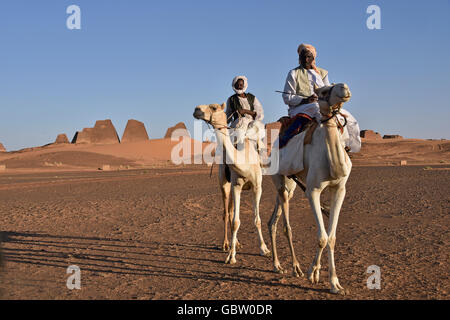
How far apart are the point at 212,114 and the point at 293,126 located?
3.85 feet

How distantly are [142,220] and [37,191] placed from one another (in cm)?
977

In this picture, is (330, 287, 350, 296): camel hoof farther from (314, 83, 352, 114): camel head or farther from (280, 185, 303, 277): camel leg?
(314, 83, 352, 114): camel head

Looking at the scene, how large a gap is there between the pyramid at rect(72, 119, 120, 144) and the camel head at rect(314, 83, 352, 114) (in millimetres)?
131162

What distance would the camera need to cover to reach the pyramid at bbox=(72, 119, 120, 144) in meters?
132

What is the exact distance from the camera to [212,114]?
6.34 metres

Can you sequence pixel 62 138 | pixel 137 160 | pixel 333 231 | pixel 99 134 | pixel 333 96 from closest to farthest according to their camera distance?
pixel 333 96 → pixel 333 231 → pixel 137 160 → pixel 99 134 → pixel 62 138

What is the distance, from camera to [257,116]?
8.12 metres

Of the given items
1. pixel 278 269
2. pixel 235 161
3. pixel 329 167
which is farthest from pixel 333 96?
pixel 278 269

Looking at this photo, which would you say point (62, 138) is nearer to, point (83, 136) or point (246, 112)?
point (83, 136)

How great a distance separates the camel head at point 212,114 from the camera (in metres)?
6.18

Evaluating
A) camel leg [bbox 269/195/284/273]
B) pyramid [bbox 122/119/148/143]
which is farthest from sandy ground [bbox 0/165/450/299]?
pyramid [bbox 122/119/148/143]

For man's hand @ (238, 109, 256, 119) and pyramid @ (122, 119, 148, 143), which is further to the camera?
pyramid @ (122, 119, 148, 143)
